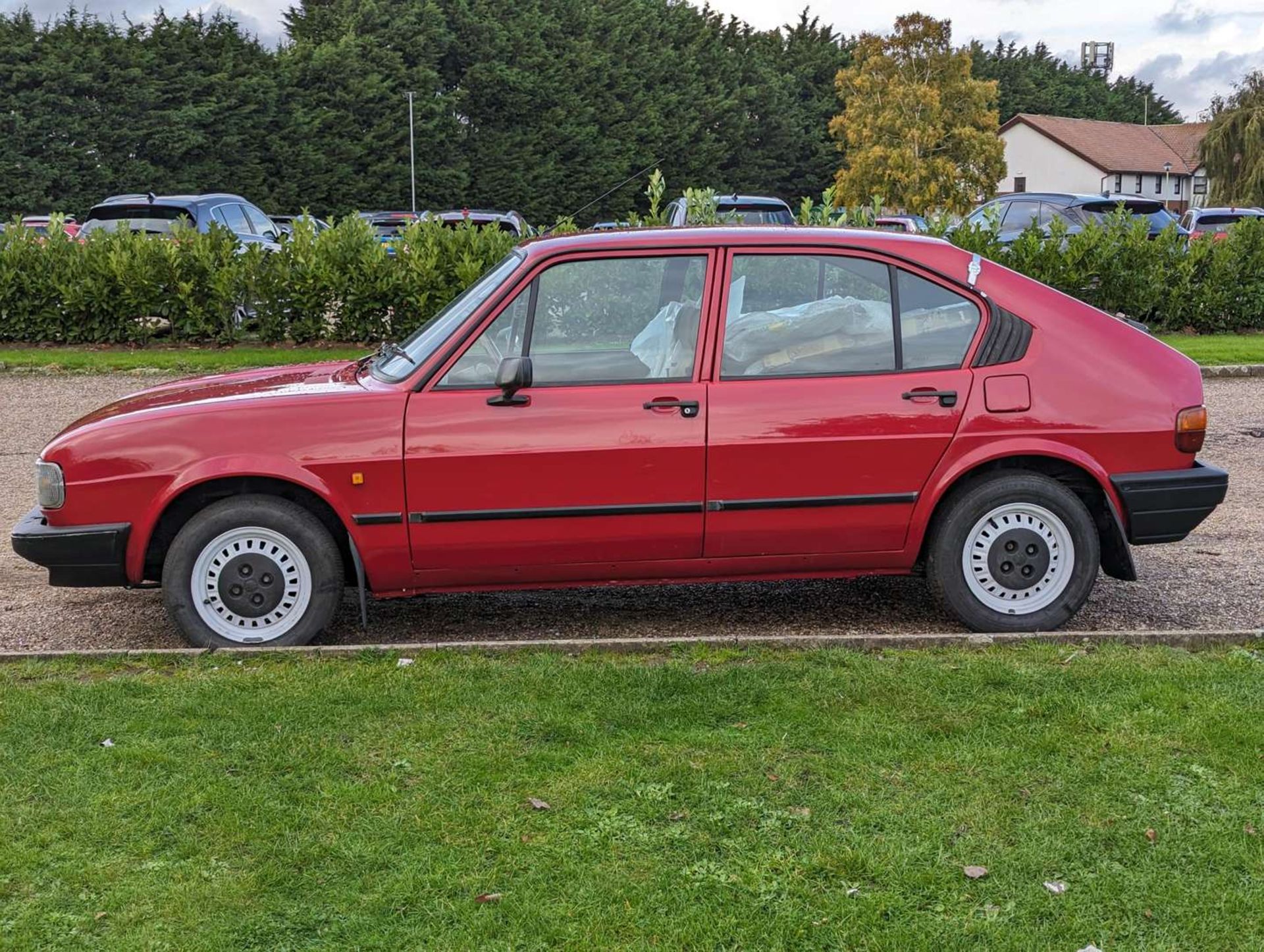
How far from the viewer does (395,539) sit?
220 inches

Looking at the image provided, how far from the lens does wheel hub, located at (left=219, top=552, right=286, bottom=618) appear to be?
5621 mm

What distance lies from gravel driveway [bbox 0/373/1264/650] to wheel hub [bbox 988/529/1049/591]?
1.22ft

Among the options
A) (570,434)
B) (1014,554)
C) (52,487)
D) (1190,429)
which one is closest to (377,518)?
(570,434)

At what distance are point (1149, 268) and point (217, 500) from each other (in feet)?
47.0

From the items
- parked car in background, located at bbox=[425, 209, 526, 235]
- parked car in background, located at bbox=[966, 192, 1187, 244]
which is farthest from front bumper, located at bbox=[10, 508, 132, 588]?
parked car in background, located at bbox=[966, 192, 1187, 244]

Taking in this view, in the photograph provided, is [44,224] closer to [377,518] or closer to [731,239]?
[377,518]

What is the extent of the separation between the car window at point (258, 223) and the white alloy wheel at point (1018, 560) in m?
17.1

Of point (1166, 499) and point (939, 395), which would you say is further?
point (1166, 499)

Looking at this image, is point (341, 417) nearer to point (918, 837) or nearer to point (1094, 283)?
point (918, 837)

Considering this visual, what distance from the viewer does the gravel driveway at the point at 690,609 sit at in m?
6.12

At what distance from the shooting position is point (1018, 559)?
580 cm

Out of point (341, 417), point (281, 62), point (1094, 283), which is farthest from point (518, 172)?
point (341, 417)

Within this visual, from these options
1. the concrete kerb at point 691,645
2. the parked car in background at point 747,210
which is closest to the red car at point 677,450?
the concrete kerb at point 691,645

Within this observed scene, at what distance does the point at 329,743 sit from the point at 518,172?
63.1m
